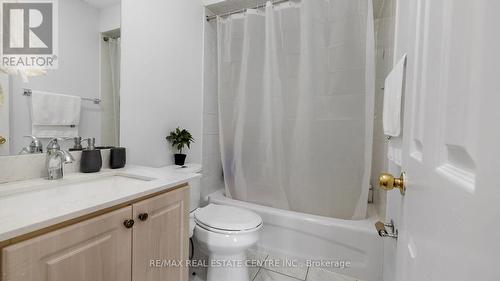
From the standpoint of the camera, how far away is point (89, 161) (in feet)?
3.49

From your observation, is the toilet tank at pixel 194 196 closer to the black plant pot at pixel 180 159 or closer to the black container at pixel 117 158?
the black plant pot at pixel 180 159

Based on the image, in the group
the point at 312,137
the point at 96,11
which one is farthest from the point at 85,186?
the point at 312,137

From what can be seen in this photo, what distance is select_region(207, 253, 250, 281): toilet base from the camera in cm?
132

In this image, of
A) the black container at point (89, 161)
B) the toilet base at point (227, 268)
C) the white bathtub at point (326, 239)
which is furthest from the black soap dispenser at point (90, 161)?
the white bathtub at point (326, 239)

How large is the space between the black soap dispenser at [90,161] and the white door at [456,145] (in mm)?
1299

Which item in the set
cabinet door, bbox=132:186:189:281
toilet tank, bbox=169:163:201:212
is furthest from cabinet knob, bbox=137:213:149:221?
toilet tank, bbox=169:163:201:212

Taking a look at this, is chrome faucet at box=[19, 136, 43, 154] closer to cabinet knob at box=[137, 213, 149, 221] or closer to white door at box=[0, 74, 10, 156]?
white door at box=[0, 74, 10, 156]

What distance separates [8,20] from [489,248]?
1511 millimetres

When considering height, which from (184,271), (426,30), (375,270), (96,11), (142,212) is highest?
(96,11)

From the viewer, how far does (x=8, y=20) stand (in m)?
0.88

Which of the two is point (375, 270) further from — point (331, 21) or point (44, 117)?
point (44, 117)

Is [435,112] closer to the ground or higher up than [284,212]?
higher up

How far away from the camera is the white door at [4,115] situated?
0.86 m

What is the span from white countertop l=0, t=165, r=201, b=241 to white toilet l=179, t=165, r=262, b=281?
432 mm
